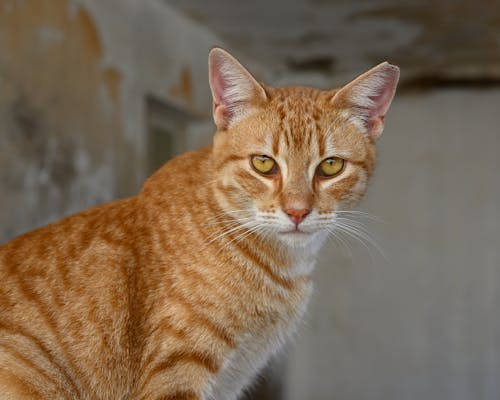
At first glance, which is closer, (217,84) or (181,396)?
(181,396)

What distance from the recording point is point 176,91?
5.02 meters

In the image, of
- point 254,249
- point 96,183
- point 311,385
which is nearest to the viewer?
point 254,249

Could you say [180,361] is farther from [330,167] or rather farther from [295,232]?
[330,167]

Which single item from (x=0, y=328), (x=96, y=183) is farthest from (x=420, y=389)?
(x=0, y=328)

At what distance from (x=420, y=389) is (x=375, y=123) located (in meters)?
5.06

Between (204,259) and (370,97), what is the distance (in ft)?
2.28

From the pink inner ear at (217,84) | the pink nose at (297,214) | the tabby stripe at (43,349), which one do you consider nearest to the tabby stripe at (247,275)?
the pink nose at (297,214)

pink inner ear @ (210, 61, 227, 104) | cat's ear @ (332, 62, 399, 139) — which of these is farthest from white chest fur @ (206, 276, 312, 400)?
pink inner ear @ (210, 61, 227, 104)

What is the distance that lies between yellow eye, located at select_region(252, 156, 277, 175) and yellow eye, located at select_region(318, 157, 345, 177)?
0.46ft

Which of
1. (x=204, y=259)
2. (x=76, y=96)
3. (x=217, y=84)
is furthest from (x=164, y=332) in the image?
(x=76, y=96)

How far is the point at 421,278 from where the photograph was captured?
6715mm

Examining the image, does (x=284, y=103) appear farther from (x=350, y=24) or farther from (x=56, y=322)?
(x=350, y=24)

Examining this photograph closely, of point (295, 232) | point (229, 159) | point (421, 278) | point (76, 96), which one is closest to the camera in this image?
point (295, 232)

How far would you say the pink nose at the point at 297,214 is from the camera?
195 centimetres
